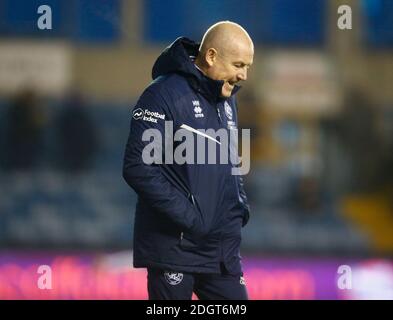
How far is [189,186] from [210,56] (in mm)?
462

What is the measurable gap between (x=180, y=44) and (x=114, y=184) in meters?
5.52

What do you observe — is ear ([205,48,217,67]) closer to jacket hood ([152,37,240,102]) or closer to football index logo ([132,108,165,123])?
jacket hood ([152,37,240,102])

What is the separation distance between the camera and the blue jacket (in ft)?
12.3

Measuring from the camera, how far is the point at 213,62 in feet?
12.8

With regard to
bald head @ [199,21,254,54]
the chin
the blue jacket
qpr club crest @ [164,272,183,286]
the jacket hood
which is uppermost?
bald head @ [199,21,254,54]

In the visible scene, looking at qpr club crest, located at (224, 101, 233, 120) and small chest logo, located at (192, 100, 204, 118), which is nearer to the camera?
small chest logo, located at (192, 100, 204, 118)

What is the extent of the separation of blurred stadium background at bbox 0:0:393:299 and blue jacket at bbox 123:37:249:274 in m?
4.86

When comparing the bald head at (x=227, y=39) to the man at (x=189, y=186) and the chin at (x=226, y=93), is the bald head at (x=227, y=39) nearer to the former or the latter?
the man at (x=189, y=186)

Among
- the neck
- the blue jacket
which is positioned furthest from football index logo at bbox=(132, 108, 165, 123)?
the neck

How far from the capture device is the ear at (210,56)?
3.90 m

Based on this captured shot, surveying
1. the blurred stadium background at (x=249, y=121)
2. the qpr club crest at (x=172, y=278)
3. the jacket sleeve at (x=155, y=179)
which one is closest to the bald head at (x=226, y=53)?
the jacket sleeve at (x=155, y=179)

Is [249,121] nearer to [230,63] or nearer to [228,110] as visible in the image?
[228,110]
